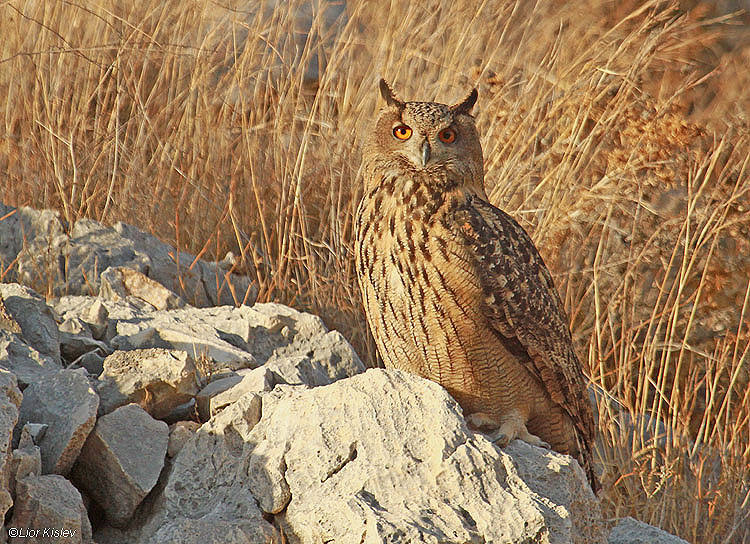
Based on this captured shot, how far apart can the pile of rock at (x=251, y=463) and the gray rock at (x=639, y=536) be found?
0.54 m

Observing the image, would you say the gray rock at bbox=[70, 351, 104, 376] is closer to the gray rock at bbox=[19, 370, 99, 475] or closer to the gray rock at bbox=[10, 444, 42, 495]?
the gray rock at bbox=[19, 370, 99, 475]

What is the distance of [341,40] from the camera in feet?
16.4

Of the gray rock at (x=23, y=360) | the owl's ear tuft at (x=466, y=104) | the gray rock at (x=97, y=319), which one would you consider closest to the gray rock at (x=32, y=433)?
the gray rock at (x=23, y=360)

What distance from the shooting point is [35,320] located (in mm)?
3223

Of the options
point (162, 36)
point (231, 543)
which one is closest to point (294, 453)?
point (231, 543)

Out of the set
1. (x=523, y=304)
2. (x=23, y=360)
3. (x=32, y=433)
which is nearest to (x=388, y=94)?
(x=523, y=304)

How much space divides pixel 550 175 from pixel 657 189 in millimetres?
847

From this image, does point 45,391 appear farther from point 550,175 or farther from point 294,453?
point 550,175

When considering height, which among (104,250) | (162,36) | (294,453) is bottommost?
(104,250)

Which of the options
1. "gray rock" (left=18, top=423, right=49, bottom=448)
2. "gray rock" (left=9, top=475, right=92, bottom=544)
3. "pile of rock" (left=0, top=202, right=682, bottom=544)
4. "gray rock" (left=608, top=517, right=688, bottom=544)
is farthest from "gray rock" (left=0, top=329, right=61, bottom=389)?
"gray rock" (left=608, top=517, right=688, bottom=544)

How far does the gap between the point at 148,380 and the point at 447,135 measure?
1356 mm

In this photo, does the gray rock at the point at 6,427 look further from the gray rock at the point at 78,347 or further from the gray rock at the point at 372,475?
the gray rock at the point at 78,347

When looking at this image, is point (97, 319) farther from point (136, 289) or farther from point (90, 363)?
point (136, 289)

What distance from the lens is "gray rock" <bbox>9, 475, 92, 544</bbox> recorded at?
2.35 meters
